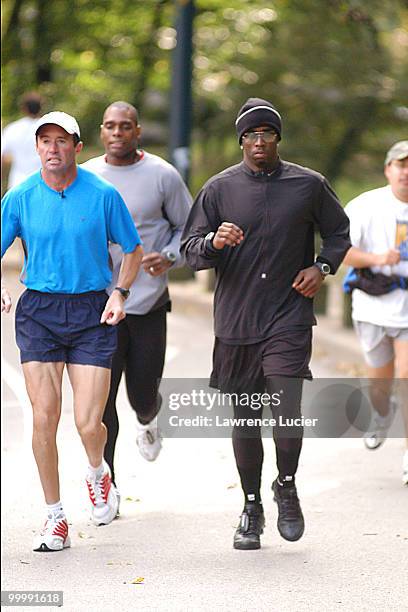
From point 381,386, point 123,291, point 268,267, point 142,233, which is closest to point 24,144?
point 381,386

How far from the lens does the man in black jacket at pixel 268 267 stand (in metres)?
6.56

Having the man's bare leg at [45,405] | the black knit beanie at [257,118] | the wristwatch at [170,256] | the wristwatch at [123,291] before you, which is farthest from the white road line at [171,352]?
the black knit beanie at [257,118]

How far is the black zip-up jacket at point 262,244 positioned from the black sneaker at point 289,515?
73 centimetres

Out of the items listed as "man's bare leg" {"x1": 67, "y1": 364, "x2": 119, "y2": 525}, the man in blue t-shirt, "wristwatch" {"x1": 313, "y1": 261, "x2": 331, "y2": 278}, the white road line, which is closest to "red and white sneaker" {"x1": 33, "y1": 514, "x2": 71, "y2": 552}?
the man in blue t-shirt

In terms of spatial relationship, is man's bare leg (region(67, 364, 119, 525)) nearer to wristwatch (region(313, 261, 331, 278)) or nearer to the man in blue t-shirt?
the man in blue t-shirt

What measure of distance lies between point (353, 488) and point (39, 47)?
1548 cm

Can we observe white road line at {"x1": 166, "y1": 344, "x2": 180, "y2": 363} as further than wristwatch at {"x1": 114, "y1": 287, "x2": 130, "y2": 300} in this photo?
Yes

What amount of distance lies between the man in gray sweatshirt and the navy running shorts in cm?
76

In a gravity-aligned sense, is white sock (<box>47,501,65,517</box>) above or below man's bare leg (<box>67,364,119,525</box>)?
below

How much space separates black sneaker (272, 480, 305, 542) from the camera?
6.64m

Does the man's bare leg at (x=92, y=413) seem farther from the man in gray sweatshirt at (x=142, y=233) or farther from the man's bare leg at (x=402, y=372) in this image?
the man's bare leg at (x=402, y=372)

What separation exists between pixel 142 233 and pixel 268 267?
1263 mm

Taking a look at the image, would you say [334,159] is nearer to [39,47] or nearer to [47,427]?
[39,47]

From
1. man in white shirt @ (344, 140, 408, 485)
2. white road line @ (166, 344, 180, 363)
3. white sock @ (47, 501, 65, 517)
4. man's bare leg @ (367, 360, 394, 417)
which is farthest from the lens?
white road line @ (166, 344, 180, 363)
